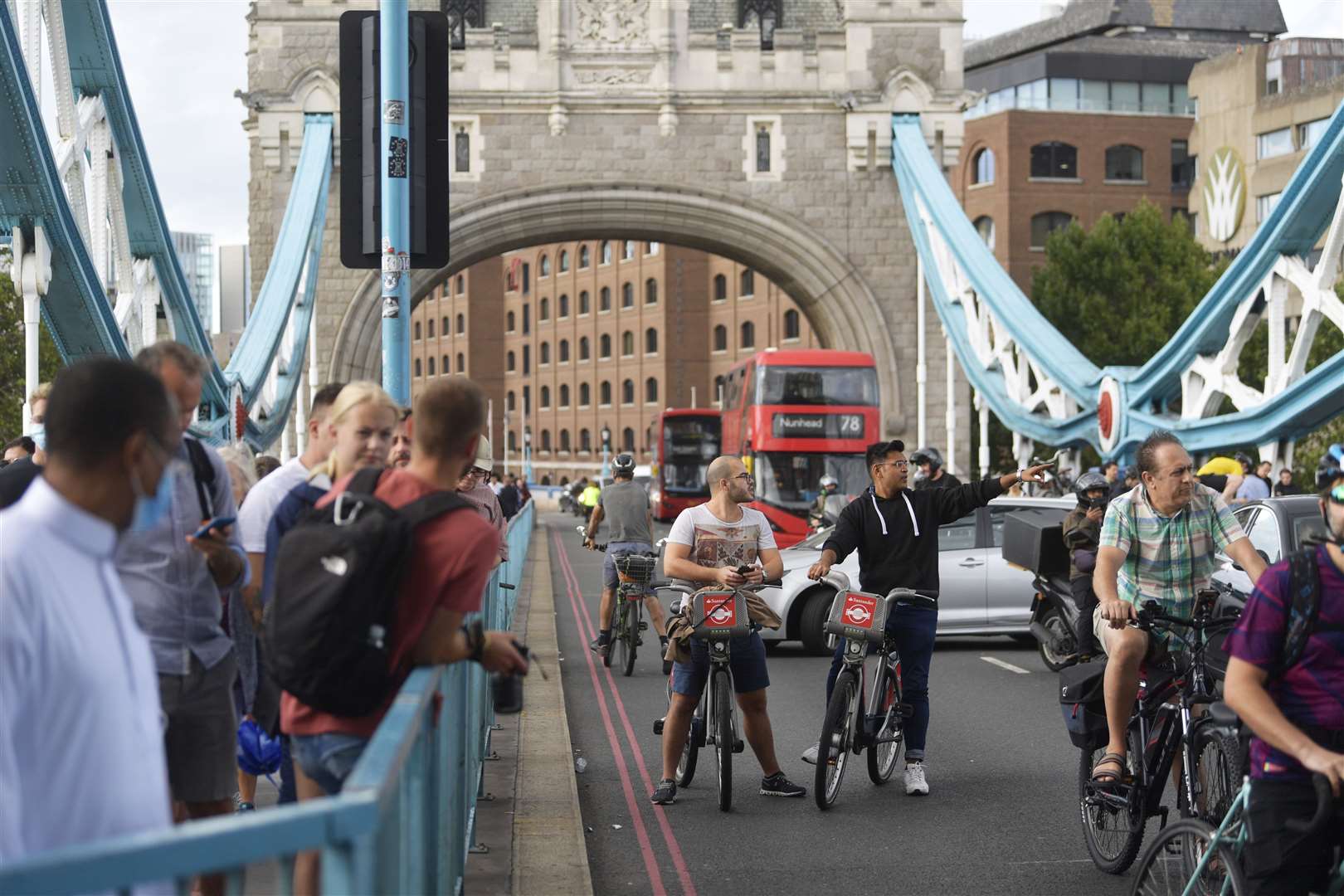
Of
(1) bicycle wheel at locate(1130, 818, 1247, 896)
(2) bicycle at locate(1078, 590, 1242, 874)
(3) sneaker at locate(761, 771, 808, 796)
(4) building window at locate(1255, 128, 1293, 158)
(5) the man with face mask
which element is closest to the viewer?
(1) bicycle wheel at locate(1130, 818, 1247, 896)

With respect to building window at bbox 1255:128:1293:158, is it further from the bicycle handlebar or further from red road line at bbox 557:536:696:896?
the bicycle handlebar

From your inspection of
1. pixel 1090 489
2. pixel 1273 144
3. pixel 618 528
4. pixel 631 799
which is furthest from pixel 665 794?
pixel 1273 144

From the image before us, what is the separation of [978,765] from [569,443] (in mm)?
75605

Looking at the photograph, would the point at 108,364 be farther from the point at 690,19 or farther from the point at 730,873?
the point at 690,19

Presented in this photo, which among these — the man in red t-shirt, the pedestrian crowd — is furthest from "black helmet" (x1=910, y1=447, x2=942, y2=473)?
the man in red t-shirt

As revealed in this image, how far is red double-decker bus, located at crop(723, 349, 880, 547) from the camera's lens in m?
29.1

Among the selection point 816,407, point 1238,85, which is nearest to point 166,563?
point 816,407

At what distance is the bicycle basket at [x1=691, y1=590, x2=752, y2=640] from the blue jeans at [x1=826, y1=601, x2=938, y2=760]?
2.13 ft

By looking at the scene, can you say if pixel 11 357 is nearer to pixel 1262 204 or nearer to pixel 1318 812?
pixel 1318 812

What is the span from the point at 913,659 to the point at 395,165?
316 cm

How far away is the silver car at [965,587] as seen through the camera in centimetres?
1291

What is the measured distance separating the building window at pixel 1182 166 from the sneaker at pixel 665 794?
57.8 meters

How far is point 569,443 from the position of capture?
Answer: 83.5 m

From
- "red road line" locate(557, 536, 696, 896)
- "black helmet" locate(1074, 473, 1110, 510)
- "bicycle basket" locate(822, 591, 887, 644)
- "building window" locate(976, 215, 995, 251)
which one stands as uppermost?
"building window" locate(976, 215, 995, 251)
